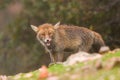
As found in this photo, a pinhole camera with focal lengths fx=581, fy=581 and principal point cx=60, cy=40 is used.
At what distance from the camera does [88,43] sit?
1834 cm

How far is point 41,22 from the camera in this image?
2927 centimetres

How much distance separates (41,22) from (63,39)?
38.1 feet

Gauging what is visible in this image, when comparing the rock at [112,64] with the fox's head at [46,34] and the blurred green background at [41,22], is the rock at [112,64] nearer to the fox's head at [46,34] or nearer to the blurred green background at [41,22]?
the fox's head at [46,34]

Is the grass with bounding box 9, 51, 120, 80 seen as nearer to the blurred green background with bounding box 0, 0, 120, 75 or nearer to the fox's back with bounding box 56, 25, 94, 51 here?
the fox's back with bounding box 56, 25, 94, 51

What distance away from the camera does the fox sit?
17.1 m

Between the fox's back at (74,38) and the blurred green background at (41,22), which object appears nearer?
the fox's back at (74,38)

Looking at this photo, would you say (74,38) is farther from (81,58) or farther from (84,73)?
(84,73)

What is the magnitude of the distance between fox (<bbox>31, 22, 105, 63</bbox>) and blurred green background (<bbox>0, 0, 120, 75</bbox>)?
5.44 meters

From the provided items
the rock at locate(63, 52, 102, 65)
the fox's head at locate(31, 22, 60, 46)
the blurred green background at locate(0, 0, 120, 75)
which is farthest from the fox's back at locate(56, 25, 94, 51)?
the blurred green background at locate(0, 0, 120, 75)

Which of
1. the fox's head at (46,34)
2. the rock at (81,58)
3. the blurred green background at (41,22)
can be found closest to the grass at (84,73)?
the rock at (81,58)

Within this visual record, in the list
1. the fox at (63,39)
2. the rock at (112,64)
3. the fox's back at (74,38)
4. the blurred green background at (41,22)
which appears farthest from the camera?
the blurred green background at (41,22)

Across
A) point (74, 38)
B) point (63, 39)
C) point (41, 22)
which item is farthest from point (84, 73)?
point (41, 22)

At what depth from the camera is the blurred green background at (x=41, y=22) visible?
2533 cm

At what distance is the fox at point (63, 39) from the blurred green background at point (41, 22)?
5.44 metres
